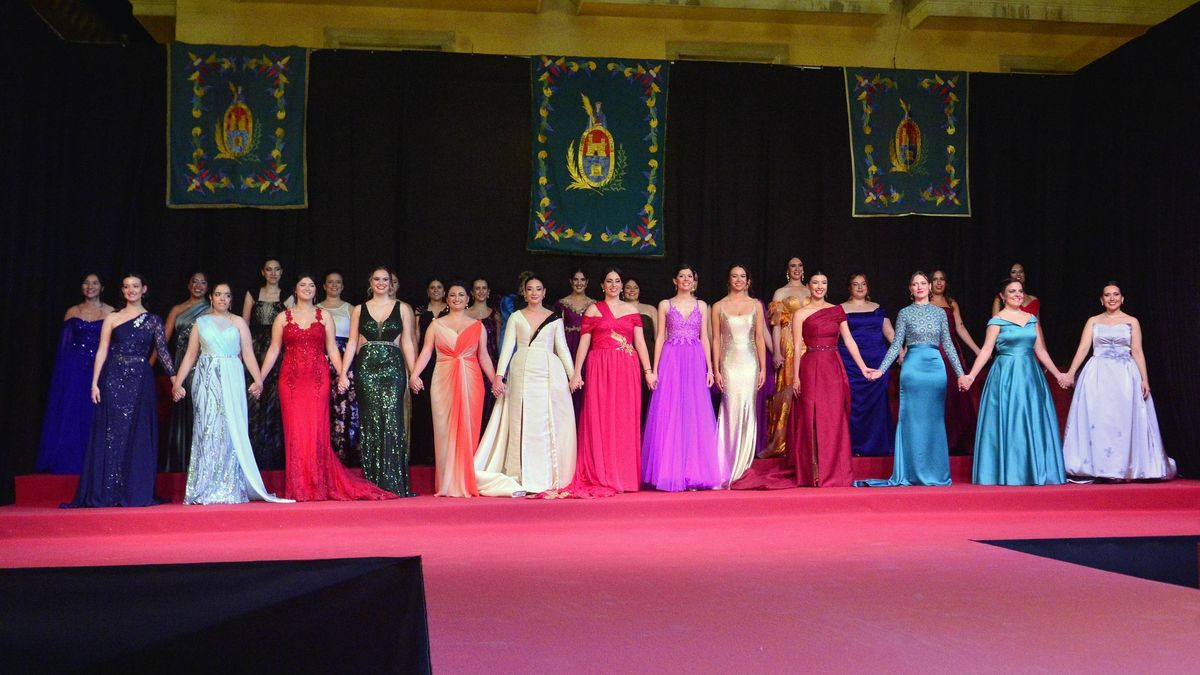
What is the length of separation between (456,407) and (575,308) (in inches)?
69.3

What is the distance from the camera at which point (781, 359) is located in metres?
8.53

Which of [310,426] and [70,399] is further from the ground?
[70,399]

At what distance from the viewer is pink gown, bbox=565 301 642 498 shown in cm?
747

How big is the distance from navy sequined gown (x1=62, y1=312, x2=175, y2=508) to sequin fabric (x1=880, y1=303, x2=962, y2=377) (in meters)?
4.99

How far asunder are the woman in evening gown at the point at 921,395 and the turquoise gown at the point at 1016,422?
30cm

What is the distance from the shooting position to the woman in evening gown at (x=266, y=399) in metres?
8.03

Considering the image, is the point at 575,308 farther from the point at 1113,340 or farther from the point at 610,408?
the point at 1113,340

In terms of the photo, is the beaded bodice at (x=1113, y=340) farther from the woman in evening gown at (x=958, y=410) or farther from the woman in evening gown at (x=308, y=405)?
the woman in evening gown at (x=308, y=405)

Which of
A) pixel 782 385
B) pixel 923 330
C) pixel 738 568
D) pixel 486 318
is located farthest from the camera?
pixel 486 318

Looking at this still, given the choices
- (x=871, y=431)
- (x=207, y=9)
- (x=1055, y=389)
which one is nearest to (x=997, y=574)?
(x=871, y=431)

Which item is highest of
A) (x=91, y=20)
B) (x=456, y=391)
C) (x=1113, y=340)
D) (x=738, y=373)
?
(x=91, y=20)

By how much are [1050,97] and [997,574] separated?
680cm

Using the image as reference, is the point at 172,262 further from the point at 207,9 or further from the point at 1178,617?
the point at 1178,617

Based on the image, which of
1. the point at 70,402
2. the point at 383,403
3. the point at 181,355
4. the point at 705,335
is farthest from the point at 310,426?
the point at 705,335
